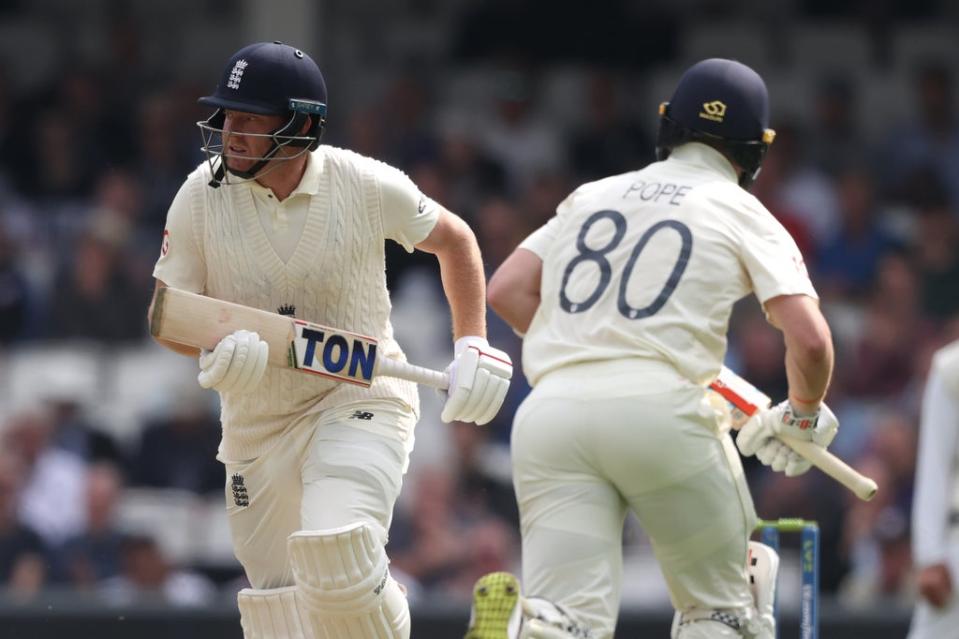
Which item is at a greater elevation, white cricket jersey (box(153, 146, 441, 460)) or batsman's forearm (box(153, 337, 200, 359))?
white cricket jersey (box(153, 146, 441, 460))

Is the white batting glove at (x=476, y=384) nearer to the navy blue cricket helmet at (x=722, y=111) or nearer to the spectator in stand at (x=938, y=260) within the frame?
the navy blue cricket helmet at (x=722, y=111)

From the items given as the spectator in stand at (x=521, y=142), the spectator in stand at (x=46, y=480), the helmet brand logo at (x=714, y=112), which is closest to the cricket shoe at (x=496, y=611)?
the helmet brand logo at (x=714, y=112)

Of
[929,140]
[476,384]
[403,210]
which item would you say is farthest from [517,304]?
[929,140]

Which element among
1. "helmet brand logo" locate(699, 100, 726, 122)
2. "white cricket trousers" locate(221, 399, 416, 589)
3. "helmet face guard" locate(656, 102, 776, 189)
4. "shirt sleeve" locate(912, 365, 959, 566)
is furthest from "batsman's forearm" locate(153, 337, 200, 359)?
"shirt sleeve" locate(912, 365, 959, 566)

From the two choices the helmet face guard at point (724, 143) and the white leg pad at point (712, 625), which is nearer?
the white leg pad at point (712, 625)

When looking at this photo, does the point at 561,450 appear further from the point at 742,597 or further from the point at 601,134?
the point at 601,134

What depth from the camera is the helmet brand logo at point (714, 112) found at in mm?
4867

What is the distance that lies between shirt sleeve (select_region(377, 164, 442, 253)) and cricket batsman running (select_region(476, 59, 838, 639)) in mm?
507

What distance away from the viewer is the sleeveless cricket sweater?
5.02m

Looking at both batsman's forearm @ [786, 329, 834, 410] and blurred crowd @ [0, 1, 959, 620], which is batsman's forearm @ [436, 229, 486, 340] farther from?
blurred crowd @ [0, 1, 959, 620]

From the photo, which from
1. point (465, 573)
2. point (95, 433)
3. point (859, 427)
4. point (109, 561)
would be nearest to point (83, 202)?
point (95, 433)

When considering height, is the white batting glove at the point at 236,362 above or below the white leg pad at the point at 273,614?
above

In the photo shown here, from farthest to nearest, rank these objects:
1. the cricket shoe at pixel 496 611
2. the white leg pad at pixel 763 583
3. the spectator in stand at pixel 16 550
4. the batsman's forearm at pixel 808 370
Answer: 1. the spectator in stand at pixel 16 550
2. the white leg pad at pixel 763 583
3. the batsman's forearm at pixel 808 370
4. the cricket shoe at pixel 496 611

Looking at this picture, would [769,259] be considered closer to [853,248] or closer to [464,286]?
[464,286]
